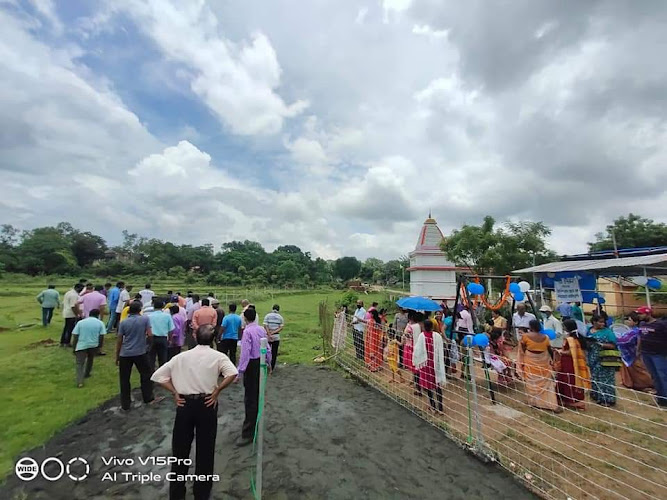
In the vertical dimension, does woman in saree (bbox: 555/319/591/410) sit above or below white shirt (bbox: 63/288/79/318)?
below

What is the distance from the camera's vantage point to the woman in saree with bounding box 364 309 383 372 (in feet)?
27.2

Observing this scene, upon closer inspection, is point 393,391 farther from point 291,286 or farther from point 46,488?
point 291,286

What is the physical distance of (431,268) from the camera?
85.0 ft

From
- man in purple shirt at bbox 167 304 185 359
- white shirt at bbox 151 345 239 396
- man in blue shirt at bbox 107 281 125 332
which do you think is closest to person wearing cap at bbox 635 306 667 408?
white shirt at bbox 151 345 239 396

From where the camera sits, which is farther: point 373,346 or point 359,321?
point 359,321

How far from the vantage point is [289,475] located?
3.75 metres

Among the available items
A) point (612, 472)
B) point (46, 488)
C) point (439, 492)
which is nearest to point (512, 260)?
point (612, 472)

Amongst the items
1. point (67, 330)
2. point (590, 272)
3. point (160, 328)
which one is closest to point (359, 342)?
point (160, 328)

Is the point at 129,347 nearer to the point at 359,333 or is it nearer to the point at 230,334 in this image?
the point at 230,334

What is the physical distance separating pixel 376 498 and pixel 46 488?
3428 mm

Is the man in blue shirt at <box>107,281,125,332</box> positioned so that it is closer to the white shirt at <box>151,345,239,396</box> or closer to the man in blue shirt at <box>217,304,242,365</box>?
the man in blue shirt at <box>217,304,242,365</box>

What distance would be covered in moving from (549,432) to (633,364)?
11.7ft

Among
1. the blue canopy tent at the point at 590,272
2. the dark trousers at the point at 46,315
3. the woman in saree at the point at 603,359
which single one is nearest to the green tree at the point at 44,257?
the dark trousers at the point at 46,315

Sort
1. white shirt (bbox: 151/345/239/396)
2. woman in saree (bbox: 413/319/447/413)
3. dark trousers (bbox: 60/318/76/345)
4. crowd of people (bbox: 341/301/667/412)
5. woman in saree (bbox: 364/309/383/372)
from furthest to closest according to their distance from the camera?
dark trousers (bbox: 60/318/76/345) → woman in saree (bbox: 364/309/383/372) → crowd of people (bbox: 341/301/667/412) → woman in saree (bbox: 413/319/447/413) → white shirt (bbox: 151/345/239/396)
